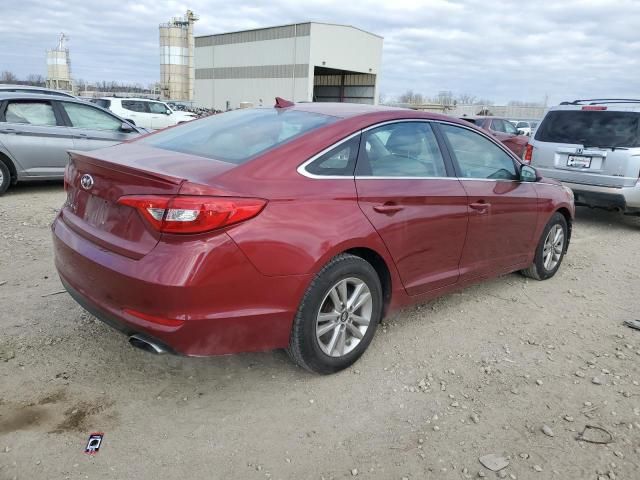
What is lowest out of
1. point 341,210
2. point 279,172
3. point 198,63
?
point 341,210

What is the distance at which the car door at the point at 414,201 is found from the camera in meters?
3.26

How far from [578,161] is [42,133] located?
7961mm

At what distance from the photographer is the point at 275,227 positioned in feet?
8.79

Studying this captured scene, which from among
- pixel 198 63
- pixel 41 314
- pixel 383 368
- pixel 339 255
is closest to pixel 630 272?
pixel 383 368

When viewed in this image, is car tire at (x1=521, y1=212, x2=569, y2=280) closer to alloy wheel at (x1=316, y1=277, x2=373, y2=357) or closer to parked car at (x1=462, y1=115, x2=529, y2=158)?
alloy wheel at (x1=316, y1=277, x2=373, y2=357)

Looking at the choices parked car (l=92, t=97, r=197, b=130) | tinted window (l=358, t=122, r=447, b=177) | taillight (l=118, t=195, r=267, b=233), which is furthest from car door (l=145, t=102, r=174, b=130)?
taillight (l=118, t=195, r=267, b=233)

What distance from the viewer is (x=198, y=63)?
2356 inches

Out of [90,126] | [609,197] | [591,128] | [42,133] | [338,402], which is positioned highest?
[591,128]

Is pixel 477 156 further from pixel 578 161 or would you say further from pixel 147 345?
pixel 578 161

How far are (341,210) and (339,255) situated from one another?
10.3 inches

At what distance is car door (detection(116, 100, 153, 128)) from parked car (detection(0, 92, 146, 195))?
41.6ft

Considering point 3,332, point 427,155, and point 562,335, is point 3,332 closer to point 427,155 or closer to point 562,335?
point 427,155

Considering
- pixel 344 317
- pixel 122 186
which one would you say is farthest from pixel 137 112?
pixel 344 317

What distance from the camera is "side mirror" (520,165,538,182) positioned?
4.57 m
